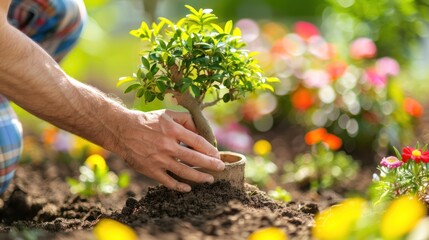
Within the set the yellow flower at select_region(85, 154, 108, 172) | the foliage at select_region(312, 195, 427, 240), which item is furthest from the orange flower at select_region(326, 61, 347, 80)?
the foliage at select_region(312, 195, 427, 240)

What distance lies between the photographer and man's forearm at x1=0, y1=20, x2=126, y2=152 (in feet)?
7.73

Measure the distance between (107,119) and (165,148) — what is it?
0.78ft

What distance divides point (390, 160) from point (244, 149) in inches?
73.1

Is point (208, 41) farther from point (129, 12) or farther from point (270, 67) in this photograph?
point (129, 12)

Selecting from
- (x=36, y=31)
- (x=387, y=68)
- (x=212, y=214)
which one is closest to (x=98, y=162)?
(x=36, y=31)

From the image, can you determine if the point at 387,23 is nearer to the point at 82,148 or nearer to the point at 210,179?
the point at 82,148

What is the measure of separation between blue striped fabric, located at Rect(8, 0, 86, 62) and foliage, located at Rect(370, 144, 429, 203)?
168 centimetres

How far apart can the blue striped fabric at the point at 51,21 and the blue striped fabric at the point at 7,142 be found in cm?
41

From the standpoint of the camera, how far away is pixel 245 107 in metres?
4.76

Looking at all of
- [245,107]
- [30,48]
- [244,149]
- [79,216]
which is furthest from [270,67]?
[30,48]

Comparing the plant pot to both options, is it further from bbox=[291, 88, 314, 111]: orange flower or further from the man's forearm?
bbox=[291, 88, 314, 111]: orange flower

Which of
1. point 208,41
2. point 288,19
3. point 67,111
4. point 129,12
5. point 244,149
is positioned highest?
point 288,19

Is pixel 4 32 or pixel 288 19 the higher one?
pixel 288 19

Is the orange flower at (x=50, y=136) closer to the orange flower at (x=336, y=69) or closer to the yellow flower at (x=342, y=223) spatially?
the orange flower at (x=336, y=69)
